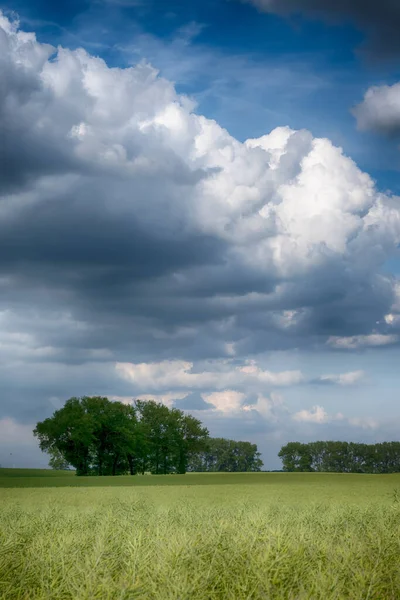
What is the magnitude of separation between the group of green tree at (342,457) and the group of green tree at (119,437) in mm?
32914

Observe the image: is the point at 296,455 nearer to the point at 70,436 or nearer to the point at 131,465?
the point at 131,465

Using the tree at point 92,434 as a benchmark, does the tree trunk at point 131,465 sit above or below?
below

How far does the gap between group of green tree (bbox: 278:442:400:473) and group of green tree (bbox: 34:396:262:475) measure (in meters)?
32.9

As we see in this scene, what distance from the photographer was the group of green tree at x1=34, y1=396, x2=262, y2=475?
9625cm

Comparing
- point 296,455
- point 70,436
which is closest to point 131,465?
point 70,436

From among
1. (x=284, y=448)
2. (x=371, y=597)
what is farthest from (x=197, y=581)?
(x=284, y=448)

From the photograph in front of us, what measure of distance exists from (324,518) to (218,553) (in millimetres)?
6657

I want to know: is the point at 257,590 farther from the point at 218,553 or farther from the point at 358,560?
the point at 358,560

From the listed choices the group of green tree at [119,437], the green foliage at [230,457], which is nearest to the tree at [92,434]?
the group of green tree at [119,437]

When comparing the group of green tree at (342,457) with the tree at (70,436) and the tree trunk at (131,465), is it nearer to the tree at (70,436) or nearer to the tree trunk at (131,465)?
the tree trunk at (131,465)

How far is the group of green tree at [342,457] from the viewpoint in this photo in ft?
467

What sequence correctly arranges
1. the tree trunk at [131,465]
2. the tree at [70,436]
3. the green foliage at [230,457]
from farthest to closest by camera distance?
the green foliage at [230,457] → the tree trunk at [131,465] → the tree at [70,436]

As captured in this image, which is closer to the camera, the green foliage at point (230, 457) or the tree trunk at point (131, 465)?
the tree trunk at point (131, 465)

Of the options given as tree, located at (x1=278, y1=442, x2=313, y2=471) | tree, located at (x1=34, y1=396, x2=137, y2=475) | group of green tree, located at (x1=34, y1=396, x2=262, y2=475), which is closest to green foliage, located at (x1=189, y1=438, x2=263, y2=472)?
tree, located at (x1=278, y1=442, x2=313, y2=471)
